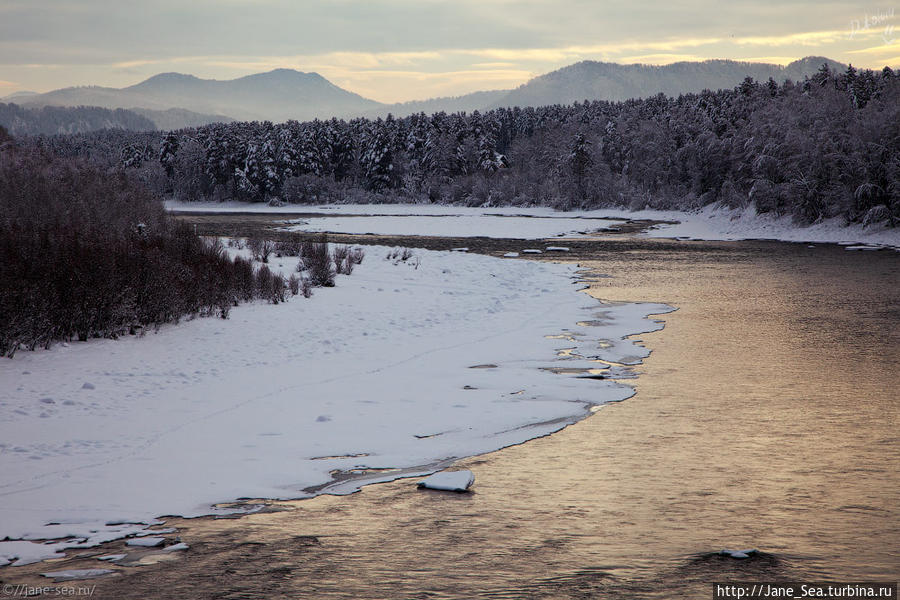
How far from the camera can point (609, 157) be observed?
337ft

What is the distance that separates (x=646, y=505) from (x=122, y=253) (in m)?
11.6

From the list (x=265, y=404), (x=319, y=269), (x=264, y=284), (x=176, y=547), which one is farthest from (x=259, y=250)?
(x=176, y=547)

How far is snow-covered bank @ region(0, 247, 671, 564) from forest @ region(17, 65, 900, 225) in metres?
33.9

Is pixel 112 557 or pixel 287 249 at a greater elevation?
pixel 287 249

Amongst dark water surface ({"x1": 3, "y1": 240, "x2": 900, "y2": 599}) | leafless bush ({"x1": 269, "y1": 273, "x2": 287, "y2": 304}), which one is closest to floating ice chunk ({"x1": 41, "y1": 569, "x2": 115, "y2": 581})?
dark water surface ({"x1": 3, "y1": 240, "x2": 900, "y2": 599})

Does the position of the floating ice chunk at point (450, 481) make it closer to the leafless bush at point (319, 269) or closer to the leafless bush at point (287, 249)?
the leafless bush at point (319, 269)

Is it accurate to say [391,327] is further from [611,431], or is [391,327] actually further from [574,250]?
[574,250]

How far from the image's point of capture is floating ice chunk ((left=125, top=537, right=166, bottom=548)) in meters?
6.04

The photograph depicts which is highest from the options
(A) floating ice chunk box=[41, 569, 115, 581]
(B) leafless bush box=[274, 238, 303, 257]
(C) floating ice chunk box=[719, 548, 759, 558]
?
(B) leafless bush box=[274, 238, 303, 257]

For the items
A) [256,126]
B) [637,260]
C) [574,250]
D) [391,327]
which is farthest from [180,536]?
[256,126]

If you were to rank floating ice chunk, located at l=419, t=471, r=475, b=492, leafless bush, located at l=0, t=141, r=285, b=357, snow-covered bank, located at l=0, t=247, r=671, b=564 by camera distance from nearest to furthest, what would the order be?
snow-covered bank, located at l=0, t=247, r=671, b=564 → floating ice chunk, located at l=419, t=471, r=475, b=492 → leafless bush, located at l=0, t=141, r=285, b=357

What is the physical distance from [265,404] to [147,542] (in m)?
4.25

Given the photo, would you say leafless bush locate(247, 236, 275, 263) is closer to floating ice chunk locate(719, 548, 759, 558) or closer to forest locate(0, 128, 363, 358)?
forest locate(0, 128, 363, 358)

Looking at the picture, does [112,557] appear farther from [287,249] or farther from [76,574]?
[287,249]
